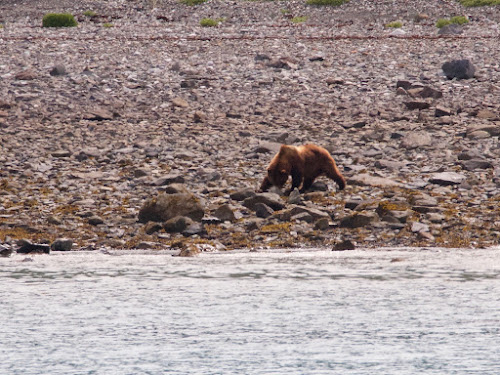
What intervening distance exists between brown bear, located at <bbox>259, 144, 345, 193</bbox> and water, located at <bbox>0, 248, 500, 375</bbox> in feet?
11.4

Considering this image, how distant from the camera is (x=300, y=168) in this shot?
17.1m

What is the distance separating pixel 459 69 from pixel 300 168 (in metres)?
11.5

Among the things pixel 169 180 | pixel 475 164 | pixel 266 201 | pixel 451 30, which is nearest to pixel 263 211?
pixel 266 201

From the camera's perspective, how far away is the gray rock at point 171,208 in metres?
15.3

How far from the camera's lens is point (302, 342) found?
8.63m

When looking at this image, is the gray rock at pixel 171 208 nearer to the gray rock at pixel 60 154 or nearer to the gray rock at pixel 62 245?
the gray rock at pixel 62 245

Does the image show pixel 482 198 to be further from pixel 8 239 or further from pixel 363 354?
pixel 363 354

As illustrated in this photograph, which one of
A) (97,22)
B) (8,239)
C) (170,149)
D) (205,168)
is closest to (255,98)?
(170,149)

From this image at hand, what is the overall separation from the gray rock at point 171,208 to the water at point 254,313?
1697 millimetres

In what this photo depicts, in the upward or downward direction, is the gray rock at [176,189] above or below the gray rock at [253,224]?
above

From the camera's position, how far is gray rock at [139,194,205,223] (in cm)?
1534

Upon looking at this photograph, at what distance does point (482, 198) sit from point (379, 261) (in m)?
4.47

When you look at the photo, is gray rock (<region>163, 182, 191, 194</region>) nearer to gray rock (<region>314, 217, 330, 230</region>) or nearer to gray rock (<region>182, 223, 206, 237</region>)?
gray rock (<region>182, 223, 206, 237</region>)

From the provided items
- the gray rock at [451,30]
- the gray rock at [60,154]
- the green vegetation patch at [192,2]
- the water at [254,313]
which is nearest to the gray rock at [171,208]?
the water at [254,313]
